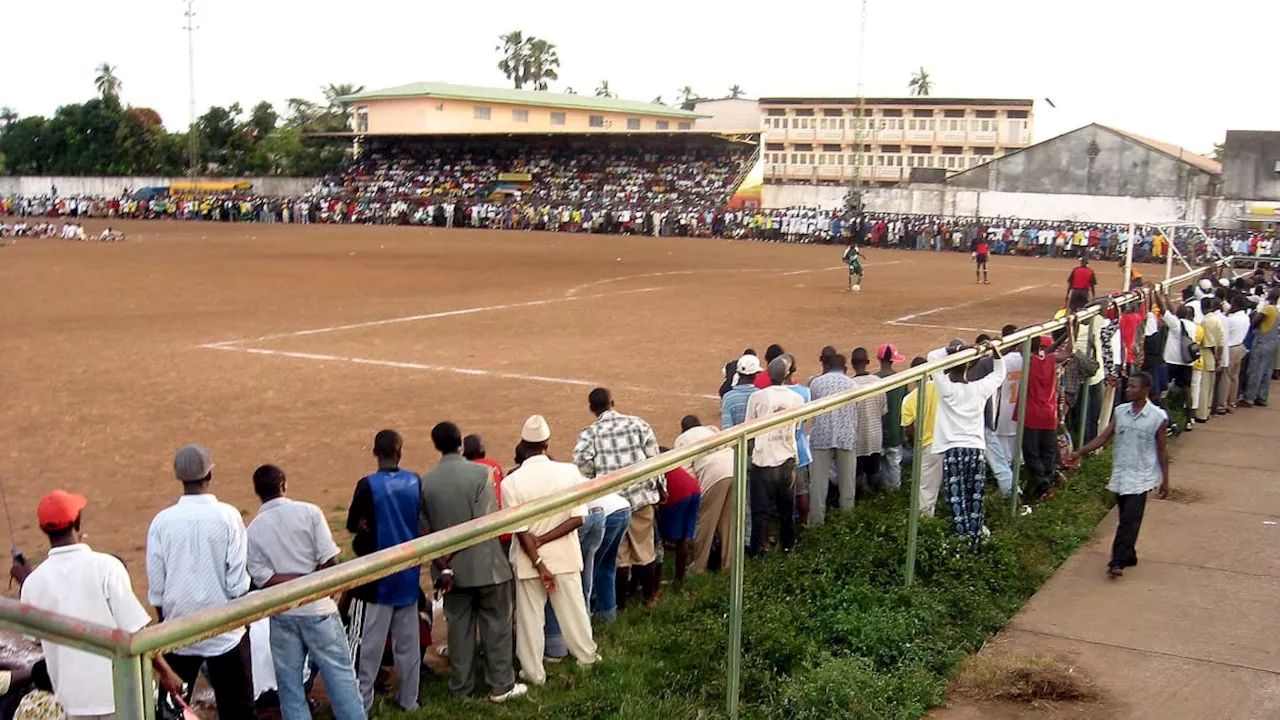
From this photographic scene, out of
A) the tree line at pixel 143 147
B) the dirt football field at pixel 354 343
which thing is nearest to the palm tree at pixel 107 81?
the tree line at pixel 143 147

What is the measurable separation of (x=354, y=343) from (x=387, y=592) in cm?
1326

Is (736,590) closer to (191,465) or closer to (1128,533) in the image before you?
(191,465)

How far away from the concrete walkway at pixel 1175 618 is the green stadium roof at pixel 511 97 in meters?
77.2

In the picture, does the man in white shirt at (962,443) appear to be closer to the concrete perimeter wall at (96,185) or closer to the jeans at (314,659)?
the jeans at (314,659)

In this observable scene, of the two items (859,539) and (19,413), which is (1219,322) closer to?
(859,539)

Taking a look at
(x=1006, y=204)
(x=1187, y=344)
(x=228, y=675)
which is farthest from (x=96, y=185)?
(x=228, y=675)

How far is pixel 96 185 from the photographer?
239ft

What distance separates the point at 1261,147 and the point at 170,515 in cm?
4181

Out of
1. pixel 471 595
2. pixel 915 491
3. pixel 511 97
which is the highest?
pixel 511 97

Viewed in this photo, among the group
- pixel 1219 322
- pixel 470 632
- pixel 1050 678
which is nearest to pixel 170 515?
pixel 470 632

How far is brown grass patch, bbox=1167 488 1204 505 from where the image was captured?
9094 millimetres

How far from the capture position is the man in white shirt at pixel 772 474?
739cm

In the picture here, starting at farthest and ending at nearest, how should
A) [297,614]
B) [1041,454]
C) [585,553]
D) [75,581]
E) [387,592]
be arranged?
[1041,454] < [585,553] < [387,592] < [297,614] < [75,581]

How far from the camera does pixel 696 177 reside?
62.8 meters
